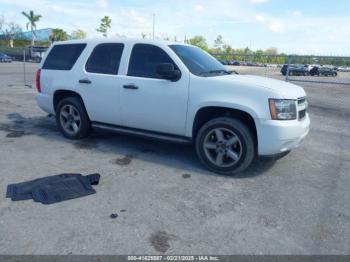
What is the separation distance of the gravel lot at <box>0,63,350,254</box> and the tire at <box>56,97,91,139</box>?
0.80 ft

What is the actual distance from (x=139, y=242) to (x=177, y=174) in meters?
1.74

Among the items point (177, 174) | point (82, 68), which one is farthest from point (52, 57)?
point (177, 174)

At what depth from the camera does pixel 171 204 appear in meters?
3.63

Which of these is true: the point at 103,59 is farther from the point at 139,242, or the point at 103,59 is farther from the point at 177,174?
the point at 139,242

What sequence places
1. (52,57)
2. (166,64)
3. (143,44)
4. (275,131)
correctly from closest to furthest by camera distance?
(275,131), (166,64), (143,44), (52,57)

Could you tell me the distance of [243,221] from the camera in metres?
3.31

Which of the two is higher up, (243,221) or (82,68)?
(82,68)

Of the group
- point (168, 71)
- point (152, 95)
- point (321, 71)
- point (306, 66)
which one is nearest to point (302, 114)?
point (168, 71)

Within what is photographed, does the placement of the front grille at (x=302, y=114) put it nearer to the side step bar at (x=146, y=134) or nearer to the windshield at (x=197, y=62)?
the windshield at (x=197, y=62)

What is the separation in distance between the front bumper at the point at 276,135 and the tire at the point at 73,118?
323cm

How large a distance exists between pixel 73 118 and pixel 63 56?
119 cm

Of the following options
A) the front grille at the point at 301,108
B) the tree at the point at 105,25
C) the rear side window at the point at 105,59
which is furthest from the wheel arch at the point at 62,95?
the tree at the point at 105,25

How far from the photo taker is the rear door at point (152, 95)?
4.68 metres

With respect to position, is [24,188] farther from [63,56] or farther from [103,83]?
[63,56]
